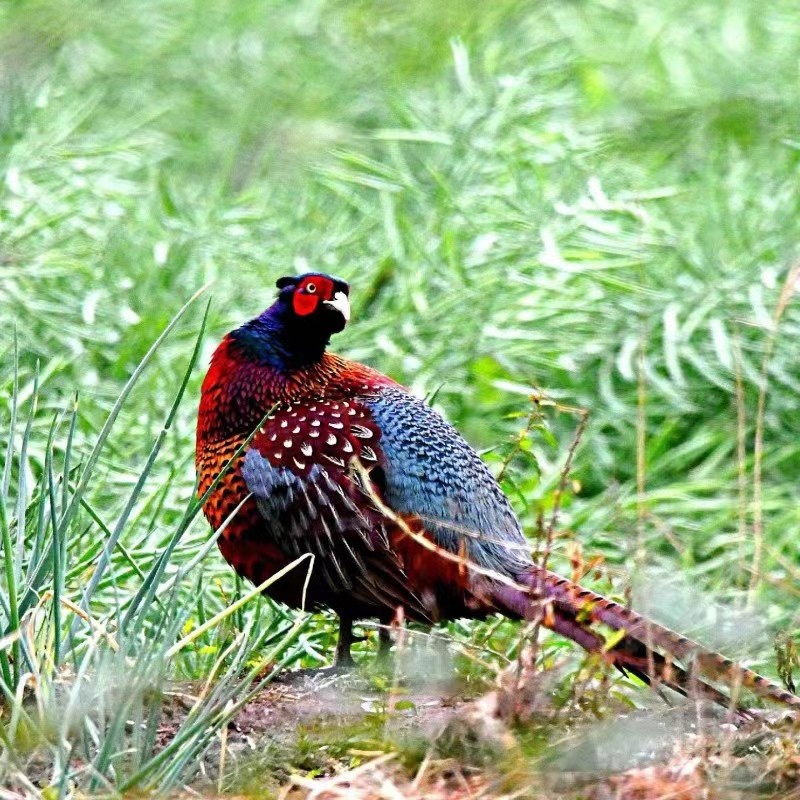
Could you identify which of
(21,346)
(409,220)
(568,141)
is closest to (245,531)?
(21,346)

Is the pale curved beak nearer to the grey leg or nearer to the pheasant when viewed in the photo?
the pheasant

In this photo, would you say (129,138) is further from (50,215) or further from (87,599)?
(87,599)

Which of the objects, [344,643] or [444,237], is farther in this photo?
[444,237]

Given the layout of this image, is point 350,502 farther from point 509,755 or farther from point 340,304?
point 509,755

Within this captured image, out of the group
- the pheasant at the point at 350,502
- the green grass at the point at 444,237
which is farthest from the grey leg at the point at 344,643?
the green grass at the point at 444,237

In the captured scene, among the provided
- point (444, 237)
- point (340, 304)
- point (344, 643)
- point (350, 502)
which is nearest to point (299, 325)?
point (340, 304)

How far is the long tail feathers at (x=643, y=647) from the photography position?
2584mm

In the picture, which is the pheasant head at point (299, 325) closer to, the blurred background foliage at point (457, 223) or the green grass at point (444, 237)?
the green grass at point (444, 237)

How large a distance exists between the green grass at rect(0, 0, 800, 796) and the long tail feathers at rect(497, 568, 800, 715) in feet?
1.37

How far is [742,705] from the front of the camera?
281 cm

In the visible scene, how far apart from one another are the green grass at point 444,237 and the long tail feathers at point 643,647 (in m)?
0.42

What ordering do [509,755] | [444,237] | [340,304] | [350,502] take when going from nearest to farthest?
[509,755]
[350,502]
[340,304]
[444,237]

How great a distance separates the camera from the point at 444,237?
5.69 m

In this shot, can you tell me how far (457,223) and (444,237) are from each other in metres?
0.16
